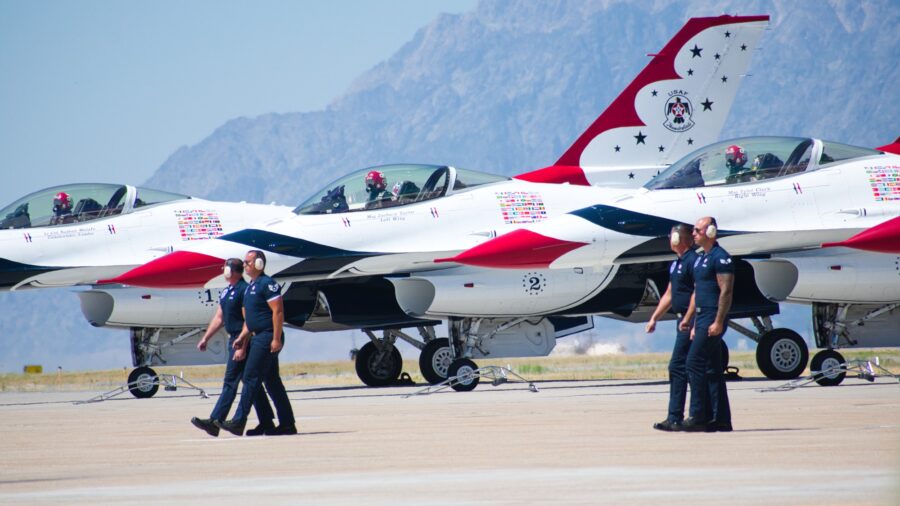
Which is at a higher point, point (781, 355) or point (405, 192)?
point (405, 192)

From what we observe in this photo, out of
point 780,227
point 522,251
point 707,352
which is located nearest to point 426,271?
point 522,251

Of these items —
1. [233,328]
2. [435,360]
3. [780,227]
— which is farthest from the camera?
[435,360]

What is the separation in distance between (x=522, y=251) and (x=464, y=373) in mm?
2120

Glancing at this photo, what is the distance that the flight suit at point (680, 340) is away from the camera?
1209 cm

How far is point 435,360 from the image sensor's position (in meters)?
23.5

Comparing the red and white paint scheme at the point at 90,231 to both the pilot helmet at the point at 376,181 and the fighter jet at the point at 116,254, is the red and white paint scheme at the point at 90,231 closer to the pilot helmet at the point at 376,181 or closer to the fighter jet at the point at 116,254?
the fighter jet at the point at 116,254

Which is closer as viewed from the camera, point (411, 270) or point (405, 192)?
point (405, 192)

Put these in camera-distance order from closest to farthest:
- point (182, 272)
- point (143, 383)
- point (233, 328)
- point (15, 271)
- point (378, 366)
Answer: point (233, 328)
point (182, 272)
point (15, 271)
point (143, 383)
point (378, 366)

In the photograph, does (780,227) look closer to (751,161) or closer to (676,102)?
(751,161)

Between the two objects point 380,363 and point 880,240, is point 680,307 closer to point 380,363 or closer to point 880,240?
point 880,240

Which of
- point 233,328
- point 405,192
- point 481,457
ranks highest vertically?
point 405,192

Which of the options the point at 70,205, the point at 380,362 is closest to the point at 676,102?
the point at 380,362

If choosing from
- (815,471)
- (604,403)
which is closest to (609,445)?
(815,471)

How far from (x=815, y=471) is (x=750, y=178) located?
40.1ft
